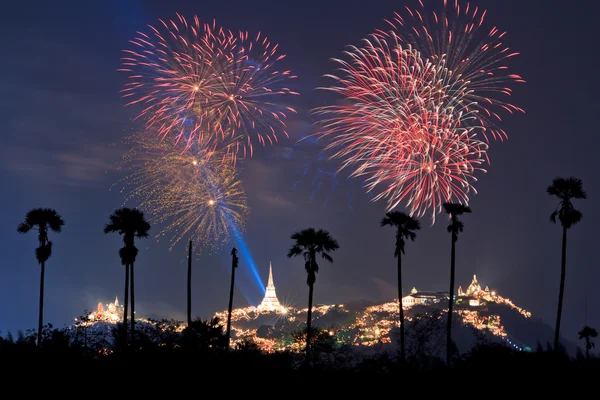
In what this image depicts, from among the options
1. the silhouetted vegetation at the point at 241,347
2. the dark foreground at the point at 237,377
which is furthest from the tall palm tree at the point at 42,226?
the dark foreground at the point at 237,377

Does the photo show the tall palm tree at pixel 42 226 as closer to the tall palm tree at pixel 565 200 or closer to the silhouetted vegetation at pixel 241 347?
the silhouetted vegetation at pixel 241 347

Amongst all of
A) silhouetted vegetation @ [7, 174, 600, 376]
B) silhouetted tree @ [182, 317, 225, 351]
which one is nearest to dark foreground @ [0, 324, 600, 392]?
silhouetted vegetation @ [7, 174, 600, 376]

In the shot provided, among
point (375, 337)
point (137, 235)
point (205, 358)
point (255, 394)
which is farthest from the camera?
point (375, 337)

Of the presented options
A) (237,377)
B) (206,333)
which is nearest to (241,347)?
(206,333)

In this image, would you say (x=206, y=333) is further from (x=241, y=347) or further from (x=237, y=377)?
(x=237, y=377)

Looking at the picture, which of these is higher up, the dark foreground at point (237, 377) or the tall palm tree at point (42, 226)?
the tall palm tree at point (42, 226)

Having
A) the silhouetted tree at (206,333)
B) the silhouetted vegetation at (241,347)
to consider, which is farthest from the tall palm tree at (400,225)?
the silhouetted tree at (206,333)

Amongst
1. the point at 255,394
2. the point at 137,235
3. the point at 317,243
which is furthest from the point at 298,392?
the point at 137,235

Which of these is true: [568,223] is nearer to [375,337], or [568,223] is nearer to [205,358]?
[205,358]

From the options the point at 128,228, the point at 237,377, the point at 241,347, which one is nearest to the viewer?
the point at 237,377

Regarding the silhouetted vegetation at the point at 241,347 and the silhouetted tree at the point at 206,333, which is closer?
the silhouetted vegetation at the point at 241,347

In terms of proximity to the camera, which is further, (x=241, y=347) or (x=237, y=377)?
(x=241, y=347)
